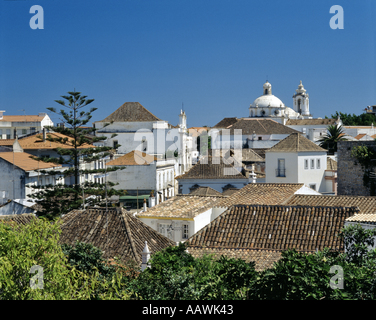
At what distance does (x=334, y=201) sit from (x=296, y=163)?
33.1 feet

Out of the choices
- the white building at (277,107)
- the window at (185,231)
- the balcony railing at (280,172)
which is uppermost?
the white building at (277,107)

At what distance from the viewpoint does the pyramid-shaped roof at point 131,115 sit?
48.8 m

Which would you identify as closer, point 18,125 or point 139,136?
point 18,125

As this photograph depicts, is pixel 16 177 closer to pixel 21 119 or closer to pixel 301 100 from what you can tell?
pixel 21 119

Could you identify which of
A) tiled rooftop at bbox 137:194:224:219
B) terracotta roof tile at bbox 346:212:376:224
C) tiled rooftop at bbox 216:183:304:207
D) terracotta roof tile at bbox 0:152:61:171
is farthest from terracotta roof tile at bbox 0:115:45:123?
terracotta roof tile at bbox 346:212:376:224

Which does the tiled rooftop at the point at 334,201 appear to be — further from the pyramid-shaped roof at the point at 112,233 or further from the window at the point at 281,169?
the window at the point at 281,169

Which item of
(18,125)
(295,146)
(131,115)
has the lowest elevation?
(295,146)

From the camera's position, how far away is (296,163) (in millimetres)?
25938

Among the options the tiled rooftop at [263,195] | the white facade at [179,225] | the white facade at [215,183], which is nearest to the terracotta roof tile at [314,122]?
the white facade at [215,183]

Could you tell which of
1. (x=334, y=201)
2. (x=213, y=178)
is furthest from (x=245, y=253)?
(x=213, y=178)

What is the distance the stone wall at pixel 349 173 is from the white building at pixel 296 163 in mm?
2511

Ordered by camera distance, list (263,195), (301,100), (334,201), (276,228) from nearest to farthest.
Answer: (276,228)
(334,201)
(263,195)
(301,100)

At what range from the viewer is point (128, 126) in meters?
48.6
